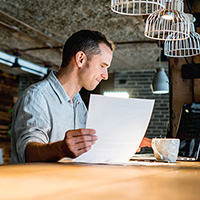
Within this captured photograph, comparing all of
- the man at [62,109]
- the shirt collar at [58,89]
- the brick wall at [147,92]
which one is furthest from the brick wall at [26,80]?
the shirt collar at [58,89]

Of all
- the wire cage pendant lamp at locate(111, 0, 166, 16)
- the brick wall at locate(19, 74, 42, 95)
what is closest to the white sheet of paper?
the wire cage pendant lamp at locate(111, 0, 166, 16)

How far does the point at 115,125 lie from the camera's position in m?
1.01

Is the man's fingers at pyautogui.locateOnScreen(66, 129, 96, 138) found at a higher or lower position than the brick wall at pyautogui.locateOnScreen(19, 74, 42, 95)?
lower

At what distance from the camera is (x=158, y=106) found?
6.62 m

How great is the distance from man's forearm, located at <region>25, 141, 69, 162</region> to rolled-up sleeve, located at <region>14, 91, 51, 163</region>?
46 millimetres


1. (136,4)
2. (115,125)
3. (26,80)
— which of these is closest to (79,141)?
(115,125)

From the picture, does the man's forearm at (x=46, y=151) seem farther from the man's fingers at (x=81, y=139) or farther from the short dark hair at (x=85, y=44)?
the short dark hair at (x=85, y=44)

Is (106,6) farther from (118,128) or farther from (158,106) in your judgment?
(158,106)

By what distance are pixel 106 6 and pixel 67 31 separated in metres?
1.07

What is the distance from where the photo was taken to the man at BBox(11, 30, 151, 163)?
3.38 ft

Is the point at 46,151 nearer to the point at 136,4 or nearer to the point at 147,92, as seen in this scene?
the point at 136,4

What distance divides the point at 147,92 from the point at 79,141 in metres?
5.83

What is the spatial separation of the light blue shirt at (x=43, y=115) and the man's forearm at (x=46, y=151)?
0.05 meters

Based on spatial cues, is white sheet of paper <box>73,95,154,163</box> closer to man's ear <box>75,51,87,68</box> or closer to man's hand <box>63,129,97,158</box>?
man's hand <box>63,129,97,158</box>
